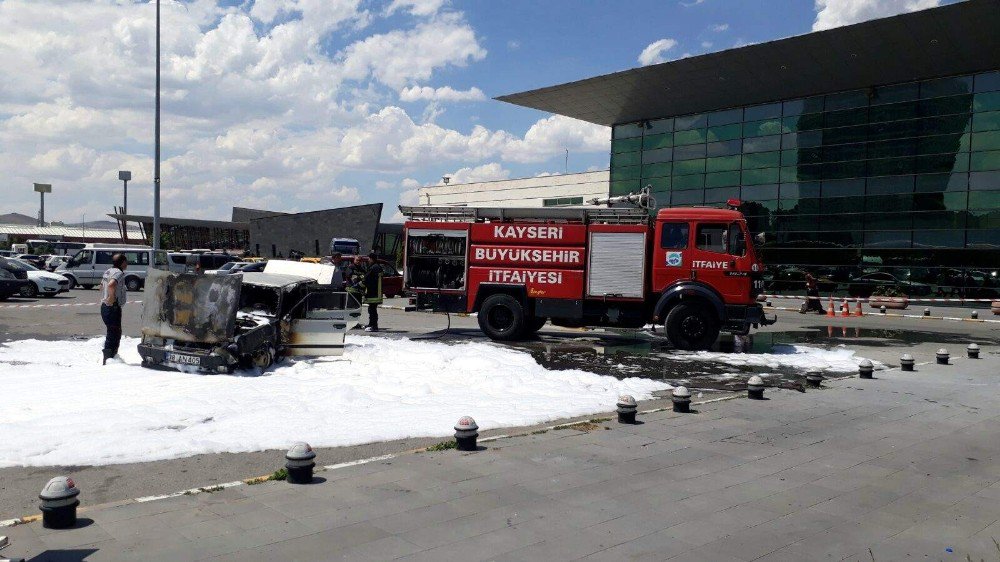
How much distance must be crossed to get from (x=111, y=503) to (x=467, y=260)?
11.2 m

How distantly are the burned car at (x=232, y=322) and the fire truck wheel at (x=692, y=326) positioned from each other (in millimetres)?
6323

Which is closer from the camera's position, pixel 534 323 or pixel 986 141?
pixel 534 323

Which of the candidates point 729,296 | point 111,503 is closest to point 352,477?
point 111,503

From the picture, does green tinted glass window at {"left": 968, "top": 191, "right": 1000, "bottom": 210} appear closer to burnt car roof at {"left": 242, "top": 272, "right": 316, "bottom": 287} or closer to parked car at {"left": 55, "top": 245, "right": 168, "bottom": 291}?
burnt car roof at {"left": 242, "top": 272, "right": 316, "bottom": 287}

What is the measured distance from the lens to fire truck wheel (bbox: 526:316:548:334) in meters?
15.9

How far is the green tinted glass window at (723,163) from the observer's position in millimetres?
37588

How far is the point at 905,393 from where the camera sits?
9688mm

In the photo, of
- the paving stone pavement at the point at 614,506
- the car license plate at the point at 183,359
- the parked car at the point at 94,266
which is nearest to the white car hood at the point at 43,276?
the parked car at the point at 94,266

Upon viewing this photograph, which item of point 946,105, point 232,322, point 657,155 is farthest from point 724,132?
point 232,322

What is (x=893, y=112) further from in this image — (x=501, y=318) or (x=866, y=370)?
(x=866, y=370)

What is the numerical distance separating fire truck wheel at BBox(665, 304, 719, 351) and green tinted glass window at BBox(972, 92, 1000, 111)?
24.0 meters

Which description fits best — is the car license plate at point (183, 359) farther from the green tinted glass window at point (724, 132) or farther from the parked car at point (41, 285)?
the green tinted glass window at point (724, 132)

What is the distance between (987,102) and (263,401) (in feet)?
108

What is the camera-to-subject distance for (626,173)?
140ft
